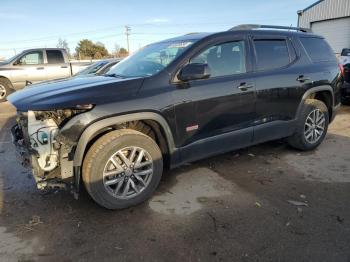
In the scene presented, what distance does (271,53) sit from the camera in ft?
15.3

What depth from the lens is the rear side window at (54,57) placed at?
12734 mm

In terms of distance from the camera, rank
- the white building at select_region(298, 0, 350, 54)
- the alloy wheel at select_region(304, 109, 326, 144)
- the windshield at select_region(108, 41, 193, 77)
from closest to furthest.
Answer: the windshield at select_region(108, 41, 193, 77)
the alloy wheel at select_region(304, 109, 326, 144)
the white building at select_region(298, 0, 350, 54)

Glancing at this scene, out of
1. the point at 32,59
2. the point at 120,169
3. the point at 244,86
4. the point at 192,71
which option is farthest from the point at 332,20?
the point at 120,169

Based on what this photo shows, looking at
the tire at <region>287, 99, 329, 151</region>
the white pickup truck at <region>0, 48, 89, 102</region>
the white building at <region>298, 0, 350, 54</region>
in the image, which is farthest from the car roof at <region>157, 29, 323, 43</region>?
the white building at <region>298, 0, 350, 54</region>

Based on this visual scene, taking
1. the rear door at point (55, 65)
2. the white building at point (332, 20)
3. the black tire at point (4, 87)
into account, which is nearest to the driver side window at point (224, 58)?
the rear door at point (55, 65)

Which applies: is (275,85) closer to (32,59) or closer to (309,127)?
(309,127)

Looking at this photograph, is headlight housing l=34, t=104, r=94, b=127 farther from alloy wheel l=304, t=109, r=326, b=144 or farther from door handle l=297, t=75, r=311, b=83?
alloy wheel l=304, t=109, r=326, b=144

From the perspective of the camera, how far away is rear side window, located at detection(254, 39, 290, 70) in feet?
14.7

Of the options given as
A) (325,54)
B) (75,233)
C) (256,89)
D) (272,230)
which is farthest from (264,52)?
(75,233)

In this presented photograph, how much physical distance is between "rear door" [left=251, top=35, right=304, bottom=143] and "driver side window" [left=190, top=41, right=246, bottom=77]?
0.82 feet

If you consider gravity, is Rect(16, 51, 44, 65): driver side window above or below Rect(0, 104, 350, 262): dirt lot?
above

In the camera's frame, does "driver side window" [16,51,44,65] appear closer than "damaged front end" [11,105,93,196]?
No

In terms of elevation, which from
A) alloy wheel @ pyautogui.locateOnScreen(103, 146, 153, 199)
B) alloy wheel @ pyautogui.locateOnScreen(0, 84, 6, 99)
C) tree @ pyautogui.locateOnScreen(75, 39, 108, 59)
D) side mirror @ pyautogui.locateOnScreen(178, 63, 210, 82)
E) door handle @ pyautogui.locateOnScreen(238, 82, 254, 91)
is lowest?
alloy wheel @ pyautogui.locateOnScreen(103, 146, 153, 199)

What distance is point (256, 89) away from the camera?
4.33 metres
